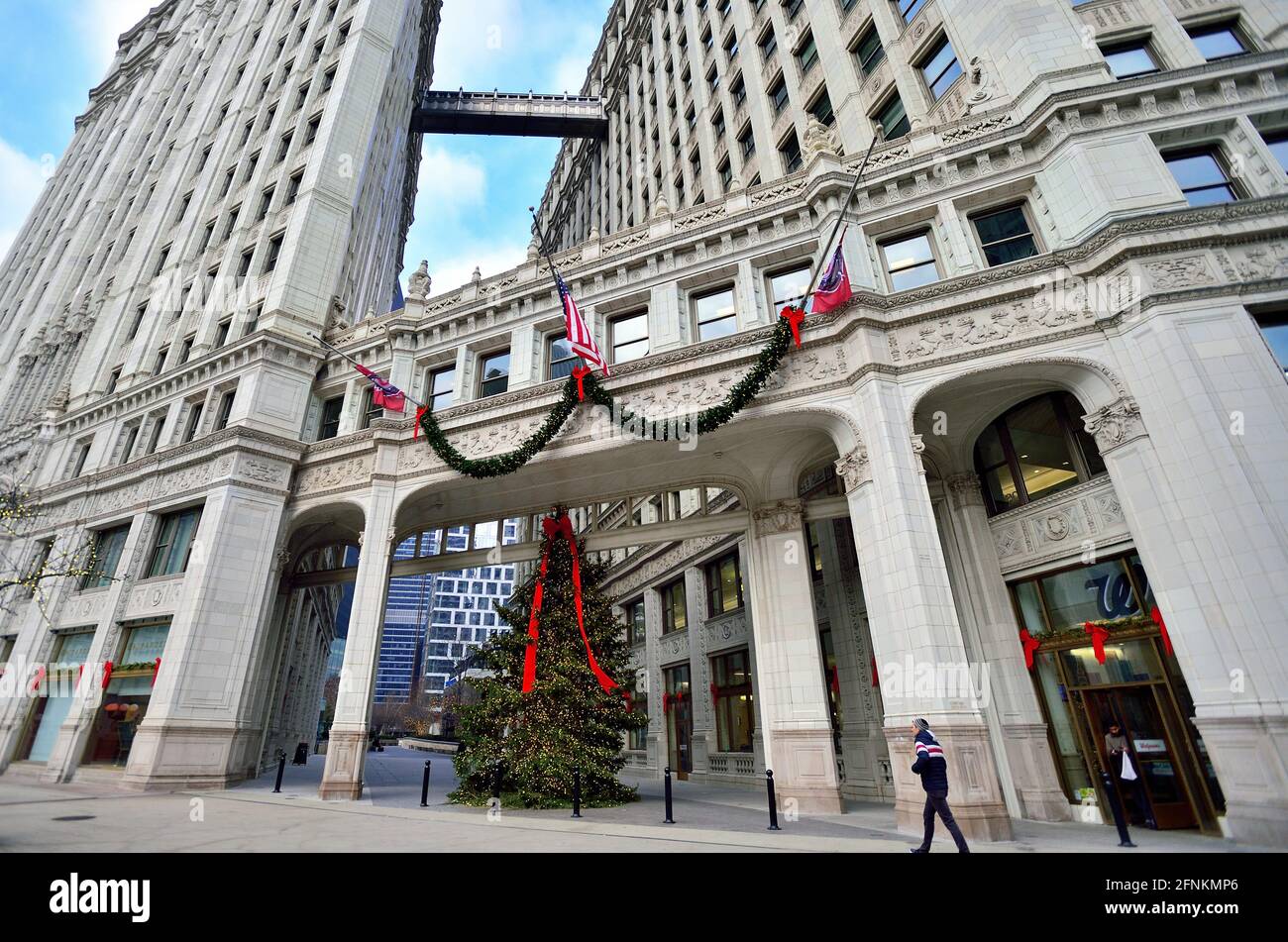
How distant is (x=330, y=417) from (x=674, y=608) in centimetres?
1709

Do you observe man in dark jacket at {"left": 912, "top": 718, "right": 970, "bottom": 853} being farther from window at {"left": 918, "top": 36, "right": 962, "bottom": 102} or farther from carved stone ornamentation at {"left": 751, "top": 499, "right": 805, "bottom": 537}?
window at {"left": 918, "top": 36, "right": 962, "bottom": 102}

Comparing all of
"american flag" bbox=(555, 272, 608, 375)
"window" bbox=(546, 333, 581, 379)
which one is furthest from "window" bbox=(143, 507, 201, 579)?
"american flag" bbox=(555, 272, 608, 375)

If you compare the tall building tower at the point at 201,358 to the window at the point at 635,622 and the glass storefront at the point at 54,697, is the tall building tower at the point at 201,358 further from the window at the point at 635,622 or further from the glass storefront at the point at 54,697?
the window at the point at 635,622

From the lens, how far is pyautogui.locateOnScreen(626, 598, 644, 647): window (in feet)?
105

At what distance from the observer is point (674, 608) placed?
2859 cm

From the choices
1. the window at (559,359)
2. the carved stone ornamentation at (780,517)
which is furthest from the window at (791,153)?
the carved stone ornamentation at (780,517)

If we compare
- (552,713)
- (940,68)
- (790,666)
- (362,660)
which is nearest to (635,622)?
(790,666)

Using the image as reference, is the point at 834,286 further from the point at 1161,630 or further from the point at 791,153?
the point at 791,153

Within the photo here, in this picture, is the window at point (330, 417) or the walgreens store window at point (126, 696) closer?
the walgreens store window at point (126, 696)

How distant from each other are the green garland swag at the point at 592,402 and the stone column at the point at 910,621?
2312 mm

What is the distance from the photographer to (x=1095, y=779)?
12.2 meters

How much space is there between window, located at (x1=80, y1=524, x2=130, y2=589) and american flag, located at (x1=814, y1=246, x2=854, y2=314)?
84.9ft

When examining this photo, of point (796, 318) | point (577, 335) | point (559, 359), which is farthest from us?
point (559, 359)

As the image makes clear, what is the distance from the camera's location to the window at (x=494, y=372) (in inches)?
802
